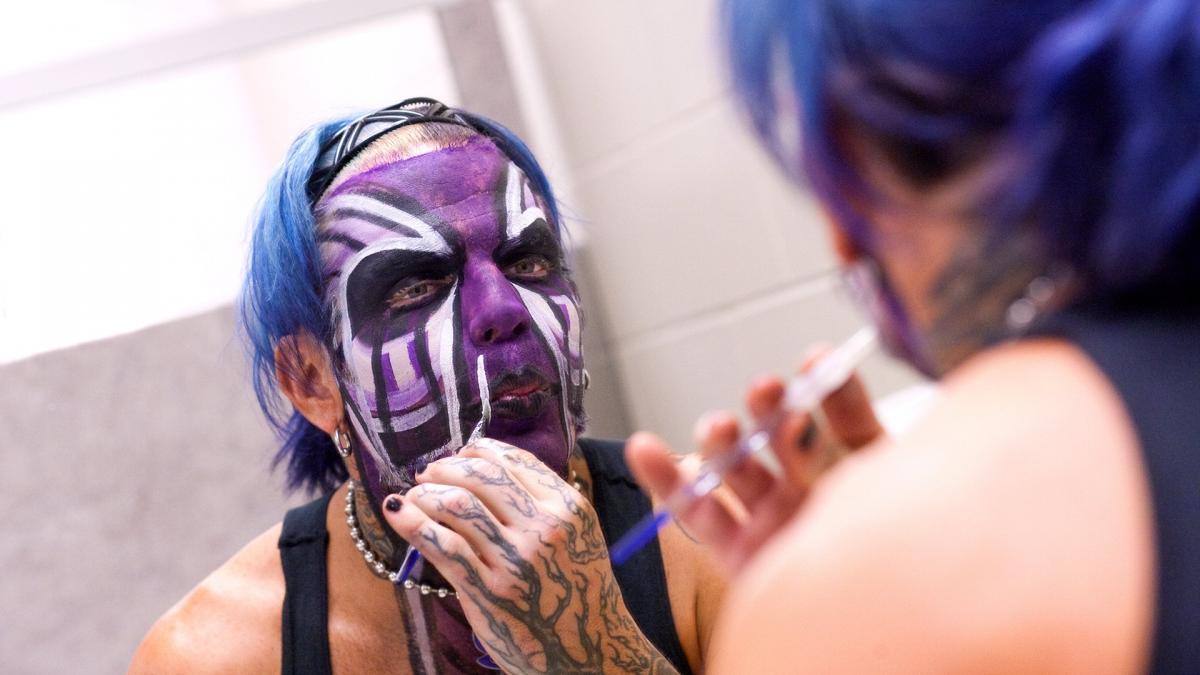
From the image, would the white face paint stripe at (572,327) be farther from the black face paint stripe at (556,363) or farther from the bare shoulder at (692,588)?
the bare shoulder at (692,588)

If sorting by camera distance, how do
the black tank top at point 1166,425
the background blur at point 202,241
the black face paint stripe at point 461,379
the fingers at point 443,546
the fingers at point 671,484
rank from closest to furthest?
1. the black tank top at point 1166,425
2. the fingers at point 671,484
3. the fingers at point 443,546
4. the black face paint stripe at point 461,379
5. the background blur at point 202,241

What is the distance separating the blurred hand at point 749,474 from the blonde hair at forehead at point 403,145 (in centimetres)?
58

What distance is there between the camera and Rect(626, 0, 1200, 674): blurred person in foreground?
1.23 feet

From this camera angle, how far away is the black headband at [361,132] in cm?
108

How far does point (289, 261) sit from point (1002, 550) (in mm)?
798

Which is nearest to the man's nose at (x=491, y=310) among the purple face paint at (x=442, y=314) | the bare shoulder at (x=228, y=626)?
the purple face paint at (x=442, y=314)

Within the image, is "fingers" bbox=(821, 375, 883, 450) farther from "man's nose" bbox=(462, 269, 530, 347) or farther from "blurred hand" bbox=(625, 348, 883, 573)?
"man's nose" bbox=(462, 269, 530, 347)

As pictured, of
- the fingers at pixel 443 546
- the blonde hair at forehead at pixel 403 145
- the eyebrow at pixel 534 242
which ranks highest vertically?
the blonde hair at forehead at pixel 403 145

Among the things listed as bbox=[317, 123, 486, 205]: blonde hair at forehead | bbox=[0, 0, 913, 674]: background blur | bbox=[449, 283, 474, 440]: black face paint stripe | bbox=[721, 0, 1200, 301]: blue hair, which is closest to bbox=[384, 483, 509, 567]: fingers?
bbox=[449, 283, 474, 440]: black face paint stripe

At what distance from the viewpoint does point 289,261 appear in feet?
3.48

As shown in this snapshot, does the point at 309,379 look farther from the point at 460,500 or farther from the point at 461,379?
the point at 460,500

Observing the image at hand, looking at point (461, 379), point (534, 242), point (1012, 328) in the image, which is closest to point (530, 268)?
point (534, 242)

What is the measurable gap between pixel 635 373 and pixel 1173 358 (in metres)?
1.53

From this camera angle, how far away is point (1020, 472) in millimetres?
379
